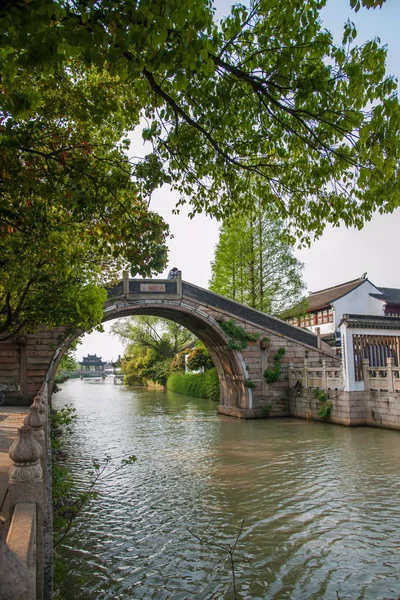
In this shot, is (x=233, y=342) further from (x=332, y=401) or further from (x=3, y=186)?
(x=3, y=186)

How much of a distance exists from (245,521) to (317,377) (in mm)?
11495

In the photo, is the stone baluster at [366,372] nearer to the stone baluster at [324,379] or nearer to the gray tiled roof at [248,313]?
the stone baluster at [324,379]

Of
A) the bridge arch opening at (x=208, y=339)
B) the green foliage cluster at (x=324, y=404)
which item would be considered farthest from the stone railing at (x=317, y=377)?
the bridge arch opening at (x=208, y=339)

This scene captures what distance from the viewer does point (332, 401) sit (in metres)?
16.4

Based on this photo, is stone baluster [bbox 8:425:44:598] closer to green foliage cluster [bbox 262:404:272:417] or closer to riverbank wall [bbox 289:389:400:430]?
riverbank wall [bbox 289:389:400:430]

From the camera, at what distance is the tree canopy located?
3283 mm

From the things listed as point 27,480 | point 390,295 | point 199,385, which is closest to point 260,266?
point 199,385

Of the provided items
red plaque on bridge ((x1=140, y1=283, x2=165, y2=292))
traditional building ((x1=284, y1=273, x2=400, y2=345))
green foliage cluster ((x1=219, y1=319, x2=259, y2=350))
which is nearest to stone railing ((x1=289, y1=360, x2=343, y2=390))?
green foliage cluster ((x1=219, y1=319, x2=259, y2=350))

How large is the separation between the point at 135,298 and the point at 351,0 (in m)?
16.2

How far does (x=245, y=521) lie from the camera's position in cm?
690

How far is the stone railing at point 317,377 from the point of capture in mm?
16422

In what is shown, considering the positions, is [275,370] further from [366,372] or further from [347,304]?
[347,304]

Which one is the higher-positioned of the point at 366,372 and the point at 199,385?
the point at 366,372

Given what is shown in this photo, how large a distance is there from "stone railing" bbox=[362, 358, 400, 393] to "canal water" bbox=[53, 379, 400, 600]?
4.84ft
